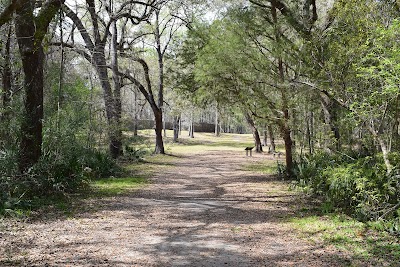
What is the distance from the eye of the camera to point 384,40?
6125 millimetres

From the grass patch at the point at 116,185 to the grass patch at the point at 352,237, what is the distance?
5372mm

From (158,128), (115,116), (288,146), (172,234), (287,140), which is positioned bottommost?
(172,234)

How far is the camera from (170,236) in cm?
634

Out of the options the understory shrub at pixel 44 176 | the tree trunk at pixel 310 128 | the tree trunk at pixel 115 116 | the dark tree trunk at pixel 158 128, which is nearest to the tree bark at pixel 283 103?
the tree trunk at pixel 310 128

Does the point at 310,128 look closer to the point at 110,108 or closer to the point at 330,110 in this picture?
the point at 330,110

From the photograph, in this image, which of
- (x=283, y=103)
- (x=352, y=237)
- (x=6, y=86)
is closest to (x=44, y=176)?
(x=6, y=86)

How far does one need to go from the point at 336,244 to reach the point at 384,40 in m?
3.49

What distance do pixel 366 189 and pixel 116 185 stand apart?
7.63 meters

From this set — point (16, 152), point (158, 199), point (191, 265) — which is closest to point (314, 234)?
point (191, 265)

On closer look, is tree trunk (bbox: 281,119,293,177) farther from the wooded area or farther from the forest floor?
the forest floor

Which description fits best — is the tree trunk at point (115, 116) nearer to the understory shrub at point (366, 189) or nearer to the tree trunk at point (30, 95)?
the tree trunk at point (30, 95)

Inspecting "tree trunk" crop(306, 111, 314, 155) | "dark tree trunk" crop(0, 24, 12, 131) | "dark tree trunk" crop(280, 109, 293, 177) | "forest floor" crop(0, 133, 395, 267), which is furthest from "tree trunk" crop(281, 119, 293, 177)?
"dark tree trunk" crop(0, 24, 12, 131)

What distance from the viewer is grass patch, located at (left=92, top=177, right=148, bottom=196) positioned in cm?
1055

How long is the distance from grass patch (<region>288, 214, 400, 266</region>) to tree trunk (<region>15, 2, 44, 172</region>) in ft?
20.6
